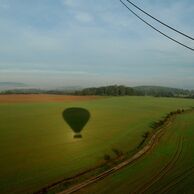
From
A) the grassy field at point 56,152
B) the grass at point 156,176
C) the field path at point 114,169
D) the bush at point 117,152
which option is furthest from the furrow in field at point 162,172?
the bush at point 117,152

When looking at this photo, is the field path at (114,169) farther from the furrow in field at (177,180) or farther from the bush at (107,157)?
the furrow in field at (177,180)

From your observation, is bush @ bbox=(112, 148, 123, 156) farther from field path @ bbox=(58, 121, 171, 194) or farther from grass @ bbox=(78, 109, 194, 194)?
grass @ bbox=(78, 109, 194, 194)

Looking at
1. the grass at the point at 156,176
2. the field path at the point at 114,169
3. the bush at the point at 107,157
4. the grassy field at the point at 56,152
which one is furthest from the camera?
the bush at the point at 107,157

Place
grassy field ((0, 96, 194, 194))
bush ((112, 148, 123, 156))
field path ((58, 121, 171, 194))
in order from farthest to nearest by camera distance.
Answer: bush ((112, 148, 123, 156)), grassy field ((0, 96, 194, 194)), field path ((58, 121, 171, 194))

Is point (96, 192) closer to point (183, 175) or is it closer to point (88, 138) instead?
point (183, 175)

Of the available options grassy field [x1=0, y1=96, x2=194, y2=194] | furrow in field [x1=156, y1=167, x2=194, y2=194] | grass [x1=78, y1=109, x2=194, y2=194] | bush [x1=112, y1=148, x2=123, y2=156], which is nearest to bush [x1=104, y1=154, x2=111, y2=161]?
grassy field [x1=0, y1=96, x2=194, y2=194]

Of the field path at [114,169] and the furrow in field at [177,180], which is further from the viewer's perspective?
the field path at [114,169]

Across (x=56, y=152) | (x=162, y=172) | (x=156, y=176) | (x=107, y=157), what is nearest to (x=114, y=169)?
(x=156, y=176)

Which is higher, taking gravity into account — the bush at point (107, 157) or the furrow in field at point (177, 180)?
the furrow in field at point (177, 180)

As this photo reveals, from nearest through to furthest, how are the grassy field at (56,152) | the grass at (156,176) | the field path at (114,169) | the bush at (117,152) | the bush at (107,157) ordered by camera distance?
the grass at (156,176)
the field path at (114,169)
the grassy field at (56,152)
the bush at (107,157)
the bush at (117,152)

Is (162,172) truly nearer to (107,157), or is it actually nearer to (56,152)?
(107,157)
